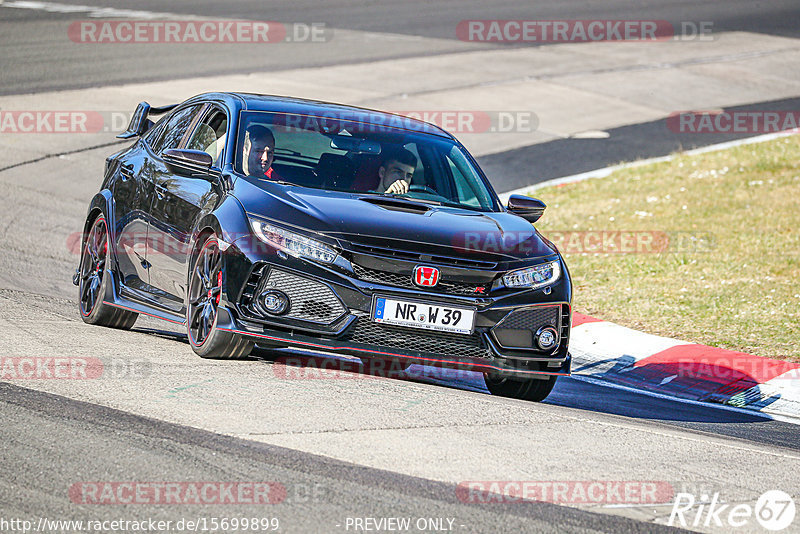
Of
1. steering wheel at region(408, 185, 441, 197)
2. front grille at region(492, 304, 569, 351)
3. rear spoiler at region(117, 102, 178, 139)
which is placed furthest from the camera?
rear spoiler at region(117, 102, 178, 139)

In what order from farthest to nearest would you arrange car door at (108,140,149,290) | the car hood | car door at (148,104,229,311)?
car door at (108,140,149,290) < car door at (148,104,229,311) < the car hood

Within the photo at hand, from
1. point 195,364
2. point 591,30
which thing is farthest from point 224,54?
point 195,364

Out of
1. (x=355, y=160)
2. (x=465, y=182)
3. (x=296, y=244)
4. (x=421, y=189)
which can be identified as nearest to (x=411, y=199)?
(x=421, y=189)

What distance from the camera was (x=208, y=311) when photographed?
686 centimetres

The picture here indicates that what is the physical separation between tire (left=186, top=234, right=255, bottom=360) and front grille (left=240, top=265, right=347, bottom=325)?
8.6 inches

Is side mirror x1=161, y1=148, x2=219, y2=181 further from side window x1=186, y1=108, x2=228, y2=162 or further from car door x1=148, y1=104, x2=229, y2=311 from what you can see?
side window x1=186, y1=108, x2=228, y2=162

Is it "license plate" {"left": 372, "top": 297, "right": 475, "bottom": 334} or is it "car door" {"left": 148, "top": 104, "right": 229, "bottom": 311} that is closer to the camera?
"license plate" {"left": 372, "top": 297, "right": 475, "bottom": 334}

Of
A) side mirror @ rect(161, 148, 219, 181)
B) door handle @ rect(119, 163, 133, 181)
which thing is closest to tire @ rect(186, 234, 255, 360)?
side mirror @ rect(161, 148, 219, 181)

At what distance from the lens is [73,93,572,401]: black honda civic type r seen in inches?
260

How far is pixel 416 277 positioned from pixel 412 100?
1375 centimetres

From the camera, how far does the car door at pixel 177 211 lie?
290 inches

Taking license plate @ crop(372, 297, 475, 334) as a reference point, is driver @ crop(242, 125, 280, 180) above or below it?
above

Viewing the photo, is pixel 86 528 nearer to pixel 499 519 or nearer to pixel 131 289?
pixel 499 519

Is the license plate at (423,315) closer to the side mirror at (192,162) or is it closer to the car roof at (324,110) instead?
the side mirror at (192,162)
